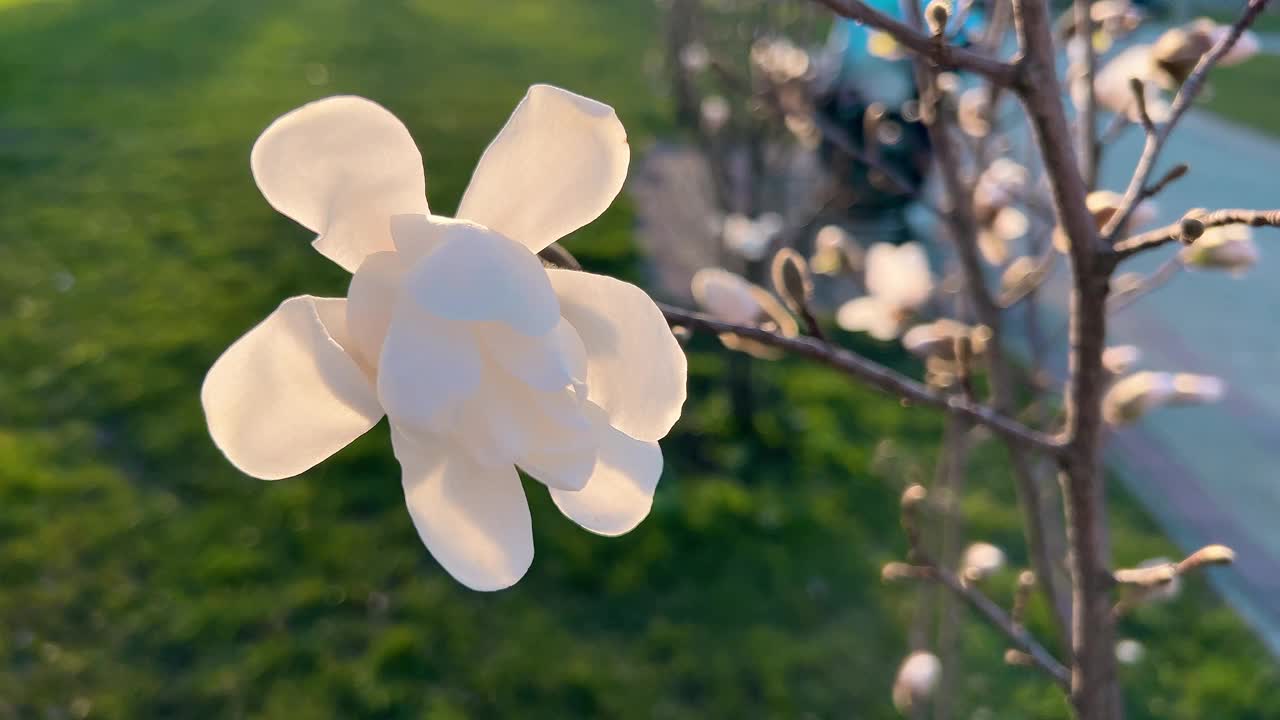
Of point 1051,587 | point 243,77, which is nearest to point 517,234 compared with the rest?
point 1051,587

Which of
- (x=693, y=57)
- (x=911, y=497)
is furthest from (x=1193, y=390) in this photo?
(x=693, y=57)

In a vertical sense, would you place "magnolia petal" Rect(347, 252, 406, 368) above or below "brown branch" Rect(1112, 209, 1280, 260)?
below

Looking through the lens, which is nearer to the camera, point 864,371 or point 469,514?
point 469,514

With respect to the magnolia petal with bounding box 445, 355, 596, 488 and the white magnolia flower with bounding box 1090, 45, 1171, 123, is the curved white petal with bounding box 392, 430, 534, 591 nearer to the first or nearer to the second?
the magnolia petal with bounding box 445, 355, 596, 488

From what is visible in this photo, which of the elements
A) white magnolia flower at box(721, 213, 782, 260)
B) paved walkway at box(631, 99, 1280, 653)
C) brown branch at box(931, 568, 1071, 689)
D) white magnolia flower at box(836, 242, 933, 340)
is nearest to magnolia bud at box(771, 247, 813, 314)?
brown branch at box(931, 568, 1071, 689)

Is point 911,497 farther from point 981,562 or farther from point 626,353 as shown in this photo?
point 626,353

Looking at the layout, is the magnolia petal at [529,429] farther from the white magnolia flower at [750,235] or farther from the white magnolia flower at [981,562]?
the white magnolia flower at [750,235]
